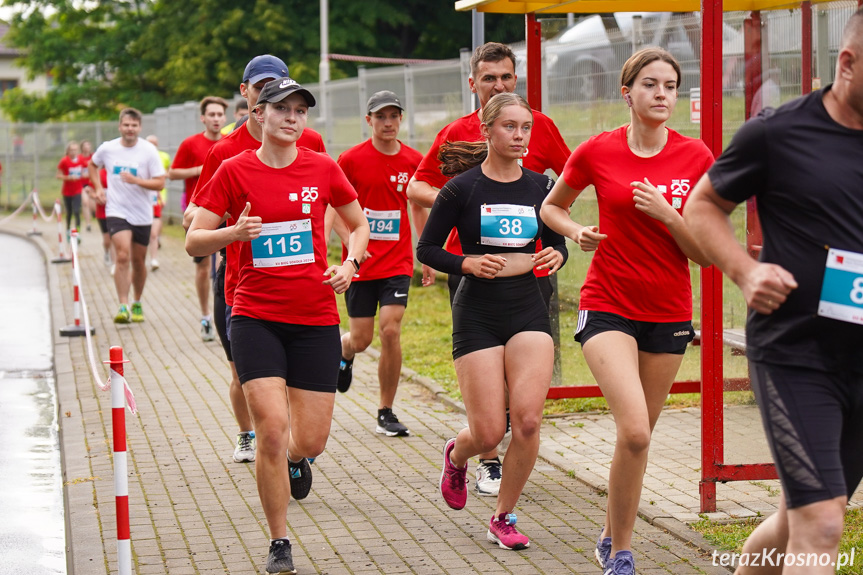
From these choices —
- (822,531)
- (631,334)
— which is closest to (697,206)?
(822,531)

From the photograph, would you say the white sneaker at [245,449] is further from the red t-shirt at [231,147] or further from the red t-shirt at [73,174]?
the red t-shirt at [73,174]

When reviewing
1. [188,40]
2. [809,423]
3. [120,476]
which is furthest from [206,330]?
[188,40]

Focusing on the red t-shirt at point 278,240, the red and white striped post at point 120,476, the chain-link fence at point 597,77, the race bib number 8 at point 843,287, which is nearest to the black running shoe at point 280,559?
the red and white striped post at point 120,476

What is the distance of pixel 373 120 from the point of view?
26.7ft

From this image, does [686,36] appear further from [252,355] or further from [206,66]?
[206,66]

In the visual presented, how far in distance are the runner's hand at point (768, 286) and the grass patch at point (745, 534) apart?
2.03 metres

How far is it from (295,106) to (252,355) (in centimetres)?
109

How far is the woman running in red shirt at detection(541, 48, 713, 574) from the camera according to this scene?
4801mm

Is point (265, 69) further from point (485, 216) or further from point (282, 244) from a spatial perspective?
point (485, 216)

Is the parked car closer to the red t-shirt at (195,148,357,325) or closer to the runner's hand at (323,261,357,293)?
the runner's hand at (323,261,357,293)

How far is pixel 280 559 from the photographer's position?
5.14 meters

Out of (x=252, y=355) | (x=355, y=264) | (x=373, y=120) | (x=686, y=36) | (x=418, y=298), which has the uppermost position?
(x=686, y=36)

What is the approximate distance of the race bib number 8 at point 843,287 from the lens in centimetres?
336

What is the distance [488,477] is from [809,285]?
339 centimetres
